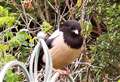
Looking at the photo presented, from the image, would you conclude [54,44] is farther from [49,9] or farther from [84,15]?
[49,9]

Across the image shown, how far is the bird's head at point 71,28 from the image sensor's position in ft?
11.2

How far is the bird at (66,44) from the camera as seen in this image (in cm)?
347

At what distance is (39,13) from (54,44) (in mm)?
2369

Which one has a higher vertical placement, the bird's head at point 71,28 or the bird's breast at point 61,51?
the bird's head at point 71,28

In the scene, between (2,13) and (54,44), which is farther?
(2,13)

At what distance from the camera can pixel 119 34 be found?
4414 millimetres

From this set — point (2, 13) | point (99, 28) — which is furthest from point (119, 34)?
point (2, 13)

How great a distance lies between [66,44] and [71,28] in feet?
0.44

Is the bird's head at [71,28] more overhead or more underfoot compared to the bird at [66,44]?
more overhead

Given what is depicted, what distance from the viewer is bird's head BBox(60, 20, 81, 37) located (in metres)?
3.41

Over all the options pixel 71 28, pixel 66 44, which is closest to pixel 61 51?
pixel 66 44

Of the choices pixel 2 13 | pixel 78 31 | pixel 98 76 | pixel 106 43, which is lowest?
pixel 98 76

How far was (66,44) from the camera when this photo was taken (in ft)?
11.5

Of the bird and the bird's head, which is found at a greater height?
the bird's head
